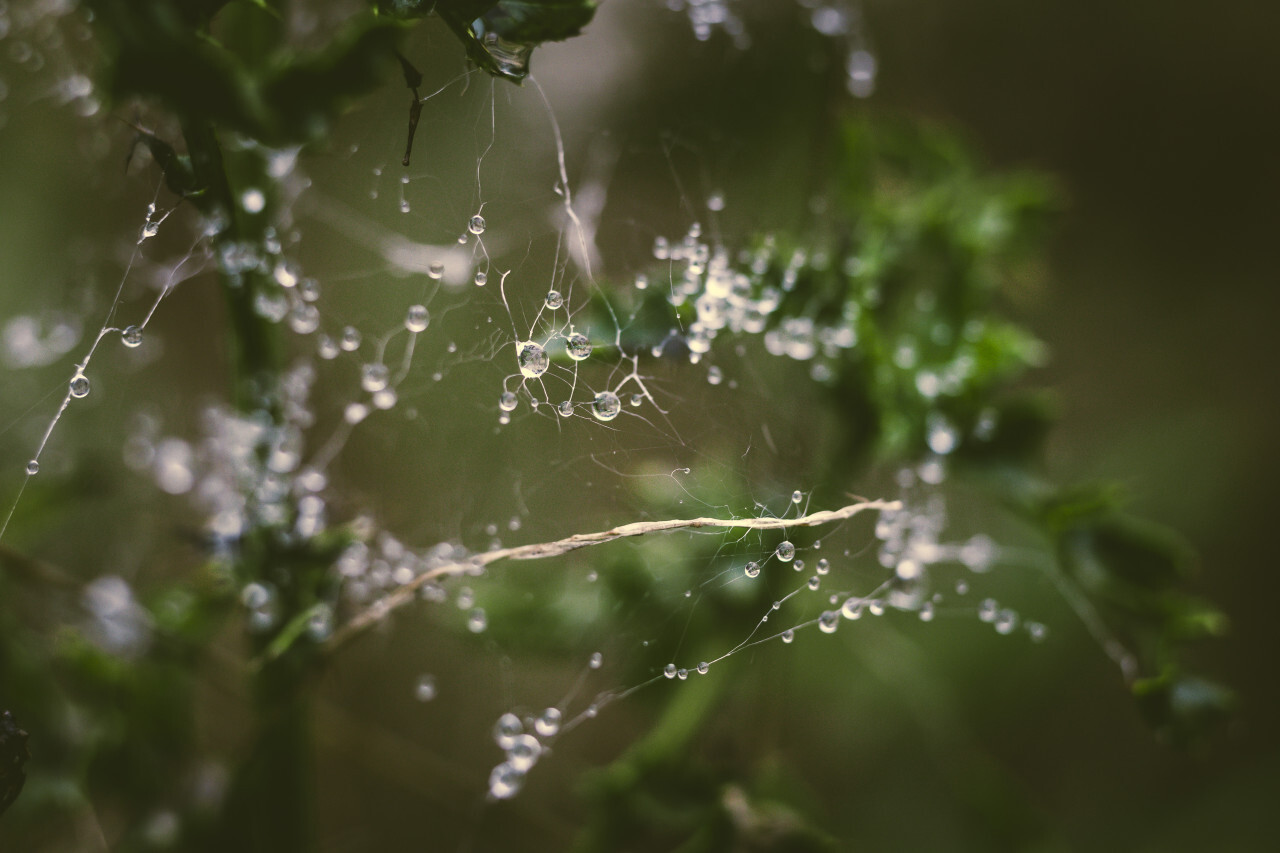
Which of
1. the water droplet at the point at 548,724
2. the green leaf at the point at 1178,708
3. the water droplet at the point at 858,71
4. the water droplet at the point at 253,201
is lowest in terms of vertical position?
the water droplet at the point at 548,724

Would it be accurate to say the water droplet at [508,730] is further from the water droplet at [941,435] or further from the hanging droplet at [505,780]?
the water droplet at [941,435]

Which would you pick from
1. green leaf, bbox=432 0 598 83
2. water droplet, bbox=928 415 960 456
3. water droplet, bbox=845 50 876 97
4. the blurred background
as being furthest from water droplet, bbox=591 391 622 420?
water droplet, bbox=845 50 876 97

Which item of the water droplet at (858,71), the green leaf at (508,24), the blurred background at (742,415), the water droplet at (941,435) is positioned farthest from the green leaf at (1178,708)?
the water droplet at (858,71)

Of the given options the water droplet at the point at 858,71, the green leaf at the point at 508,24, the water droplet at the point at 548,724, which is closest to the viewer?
the green leaf at the point at 508,24

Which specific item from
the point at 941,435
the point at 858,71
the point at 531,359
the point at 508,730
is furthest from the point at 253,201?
the point at 858,71

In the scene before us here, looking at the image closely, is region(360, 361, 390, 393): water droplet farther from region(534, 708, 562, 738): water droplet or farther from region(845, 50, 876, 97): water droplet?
region(845, 50, 876, 97): water droplet

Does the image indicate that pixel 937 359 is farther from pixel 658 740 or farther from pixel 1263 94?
pixel 1263 94

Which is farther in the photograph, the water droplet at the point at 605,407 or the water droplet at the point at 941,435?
the water droplet at the point at 941,435

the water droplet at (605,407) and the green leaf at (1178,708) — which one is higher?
the water droplet at (605,407)
